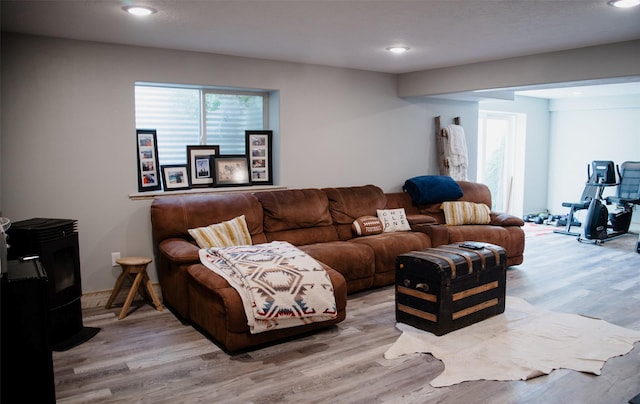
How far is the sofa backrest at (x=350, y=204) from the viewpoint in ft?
17.3

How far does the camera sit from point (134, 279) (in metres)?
4.26

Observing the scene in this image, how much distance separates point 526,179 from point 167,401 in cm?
800

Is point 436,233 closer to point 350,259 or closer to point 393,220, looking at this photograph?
point 393,220

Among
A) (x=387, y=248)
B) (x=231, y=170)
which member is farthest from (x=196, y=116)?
(x=387, y=248)

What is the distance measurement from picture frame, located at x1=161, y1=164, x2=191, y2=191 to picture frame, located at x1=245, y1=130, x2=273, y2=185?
2.24 feet

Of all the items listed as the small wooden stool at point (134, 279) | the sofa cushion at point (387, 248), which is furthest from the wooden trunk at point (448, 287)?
the small wooden stool at point (134, 279)

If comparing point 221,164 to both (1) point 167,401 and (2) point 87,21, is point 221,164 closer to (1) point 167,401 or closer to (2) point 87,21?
(2) point 87,21

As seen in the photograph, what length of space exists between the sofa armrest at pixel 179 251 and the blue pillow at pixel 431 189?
2.81 meters

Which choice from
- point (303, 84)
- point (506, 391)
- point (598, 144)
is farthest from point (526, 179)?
point (506, 391)

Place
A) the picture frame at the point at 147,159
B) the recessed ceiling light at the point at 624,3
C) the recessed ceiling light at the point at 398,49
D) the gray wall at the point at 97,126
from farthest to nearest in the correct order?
the picture frame at the point at 147,159 < the recessed ceiling light at the point at 398,49 < the gray wall at the point at 97,126 < the recessed ceiling light at the point at 624,3

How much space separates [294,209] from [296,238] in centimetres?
27

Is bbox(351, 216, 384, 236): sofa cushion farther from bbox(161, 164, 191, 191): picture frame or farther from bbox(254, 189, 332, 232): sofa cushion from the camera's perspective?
bbox(161, 164, 191, 191): picture frame

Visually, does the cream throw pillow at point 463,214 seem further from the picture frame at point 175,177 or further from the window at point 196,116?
the picture frame at point 175,177

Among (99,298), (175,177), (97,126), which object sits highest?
(97,126)
